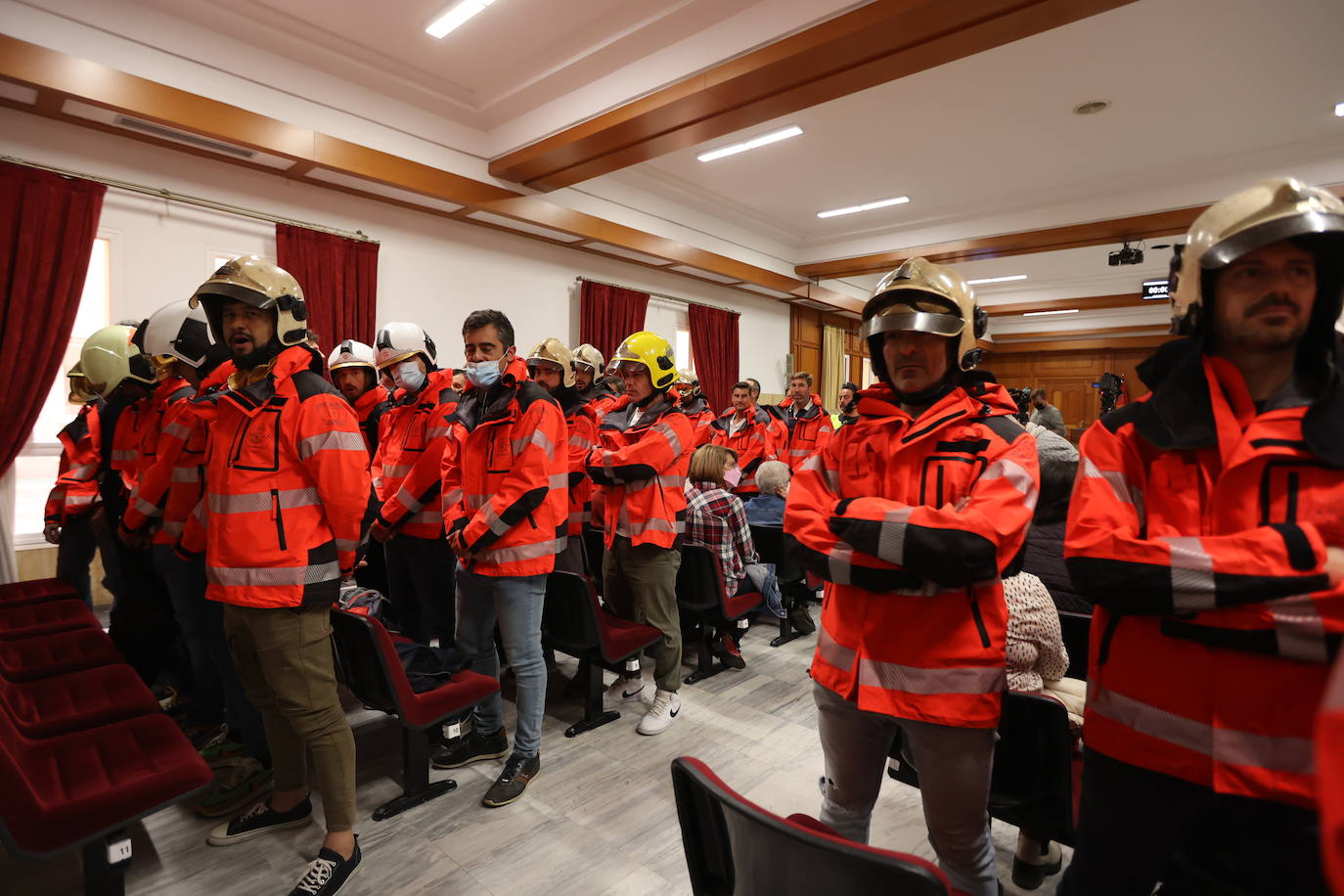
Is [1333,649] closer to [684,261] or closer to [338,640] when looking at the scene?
[338,640]

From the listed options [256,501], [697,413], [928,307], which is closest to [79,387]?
[256,501]

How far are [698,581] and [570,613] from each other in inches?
31.5

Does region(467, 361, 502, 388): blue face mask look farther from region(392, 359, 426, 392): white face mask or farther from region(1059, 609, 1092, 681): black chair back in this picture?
region(1059, 609, 1092, 681): black chair back

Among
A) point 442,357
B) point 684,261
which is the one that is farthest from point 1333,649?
point 684,261

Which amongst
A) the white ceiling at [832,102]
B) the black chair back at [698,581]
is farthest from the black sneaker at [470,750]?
the white ceiling at [832,102]

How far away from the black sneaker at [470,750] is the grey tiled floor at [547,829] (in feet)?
0.13

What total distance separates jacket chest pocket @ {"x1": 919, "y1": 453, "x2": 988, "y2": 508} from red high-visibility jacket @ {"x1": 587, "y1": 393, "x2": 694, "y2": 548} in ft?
5.51

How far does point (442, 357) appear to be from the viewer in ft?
21.9

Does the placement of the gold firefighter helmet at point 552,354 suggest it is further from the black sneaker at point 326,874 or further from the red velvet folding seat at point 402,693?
the black sneaker at point 326,874

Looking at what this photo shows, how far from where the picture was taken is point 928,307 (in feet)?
4.90

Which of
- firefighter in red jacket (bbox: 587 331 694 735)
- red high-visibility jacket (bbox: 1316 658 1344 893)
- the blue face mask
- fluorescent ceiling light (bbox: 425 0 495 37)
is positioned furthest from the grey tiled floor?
fluorescent ceiling light (bbox: 425 0 495 37)

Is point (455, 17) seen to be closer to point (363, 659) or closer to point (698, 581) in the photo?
point (698, 581)

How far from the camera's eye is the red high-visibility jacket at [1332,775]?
11.7 inches

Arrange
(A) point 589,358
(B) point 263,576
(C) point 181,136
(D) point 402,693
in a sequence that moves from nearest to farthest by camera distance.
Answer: (B) point 263,576 < (D) point 402,693 < (C) point 181,136 < (A) point 589,358
